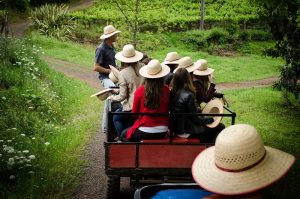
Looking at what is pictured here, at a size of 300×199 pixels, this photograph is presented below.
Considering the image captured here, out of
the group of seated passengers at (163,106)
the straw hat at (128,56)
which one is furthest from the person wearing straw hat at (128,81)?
the group of seated passengers at (163,106)

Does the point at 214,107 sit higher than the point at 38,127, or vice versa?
the point at 214,107

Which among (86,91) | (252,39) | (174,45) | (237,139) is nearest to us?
(237,139)

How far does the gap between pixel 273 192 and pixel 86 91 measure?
8883 millimetres

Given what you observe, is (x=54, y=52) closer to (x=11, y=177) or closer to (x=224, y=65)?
(x=224, y=65)

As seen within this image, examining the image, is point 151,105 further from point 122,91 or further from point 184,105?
point 122,91

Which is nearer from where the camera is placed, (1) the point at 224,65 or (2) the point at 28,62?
(2) the point at 28,62


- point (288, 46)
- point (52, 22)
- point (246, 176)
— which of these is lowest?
point (52, 22)

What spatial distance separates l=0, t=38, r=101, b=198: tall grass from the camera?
22.2 ft

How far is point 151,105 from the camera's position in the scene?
5.93 meters

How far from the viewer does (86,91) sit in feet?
47.9

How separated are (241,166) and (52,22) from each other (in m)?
24.8

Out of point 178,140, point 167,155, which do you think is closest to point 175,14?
point 178,140

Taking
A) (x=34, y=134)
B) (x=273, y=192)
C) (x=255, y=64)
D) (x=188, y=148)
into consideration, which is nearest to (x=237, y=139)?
(x=188, y=148)

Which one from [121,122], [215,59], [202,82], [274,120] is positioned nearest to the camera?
[121,122]
